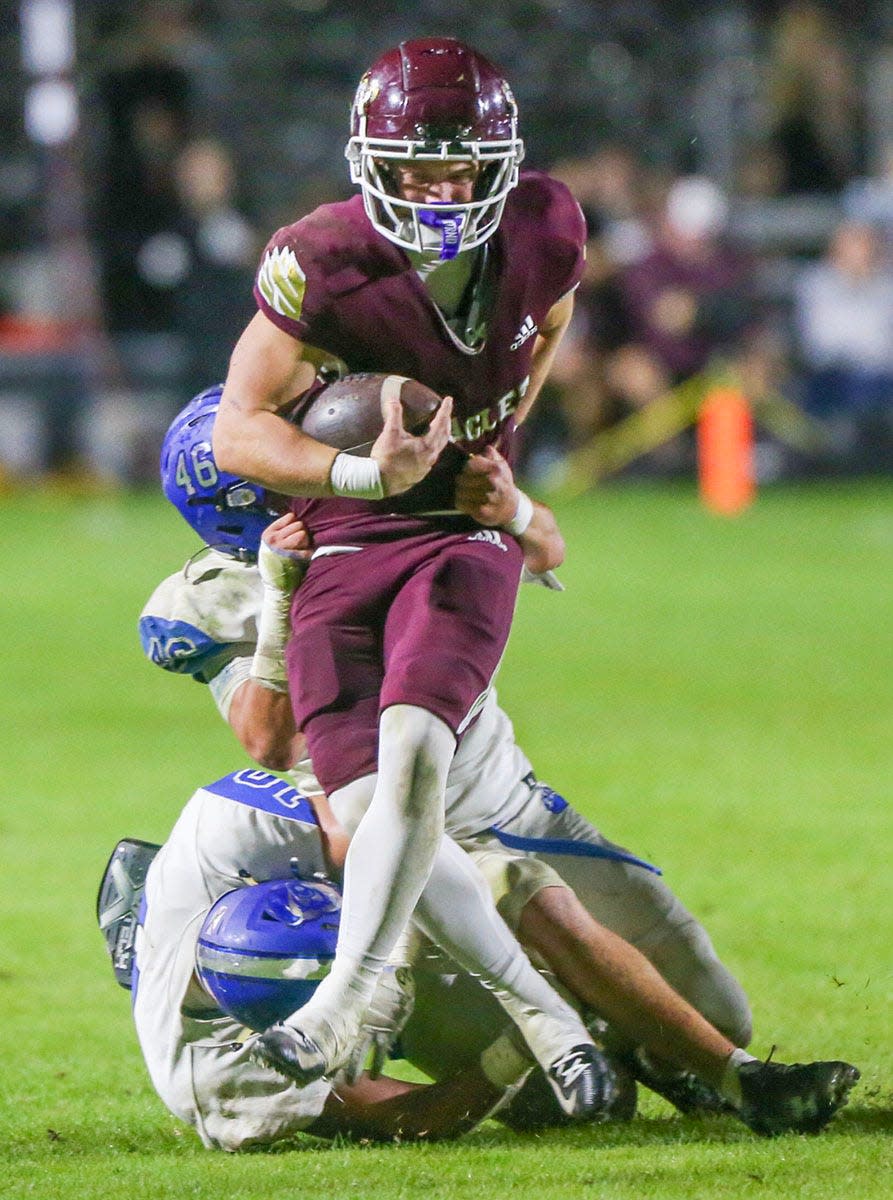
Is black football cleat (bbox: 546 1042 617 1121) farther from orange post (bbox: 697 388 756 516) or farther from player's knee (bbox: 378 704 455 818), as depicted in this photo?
orange post (bbox: 697 388 756 516)

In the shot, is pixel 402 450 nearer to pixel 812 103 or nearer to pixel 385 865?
pixel 385 865

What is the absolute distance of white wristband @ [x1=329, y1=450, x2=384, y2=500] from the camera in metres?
4.02

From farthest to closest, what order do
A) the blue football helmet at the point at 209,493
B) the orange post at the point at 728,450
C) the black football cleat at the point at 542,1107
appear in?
1. the orange post at the point at 728,450
2. the blue football helmet at the point at 209,493
3. the black football cleat at the point at 542,1107

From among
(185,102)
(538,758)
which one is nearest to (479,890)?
(538,758)

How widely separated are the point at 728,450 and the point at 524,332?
1113 cm

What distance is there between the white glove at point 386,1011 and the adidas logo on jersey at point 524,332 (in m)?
1.25

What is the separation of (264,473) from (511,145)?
80 centimetres

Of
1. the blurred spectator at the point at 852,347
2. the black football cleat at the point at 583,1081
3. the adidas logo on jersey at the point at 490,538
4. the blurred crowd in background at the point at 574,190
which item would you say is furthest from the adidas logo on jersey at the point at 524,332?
the blurred spectator at the point at 852,347

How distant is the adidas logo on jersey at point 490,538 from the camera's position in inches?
169

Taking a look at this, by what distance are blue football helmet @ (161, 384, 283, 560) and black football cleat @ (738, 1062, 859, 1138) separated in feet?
5.07

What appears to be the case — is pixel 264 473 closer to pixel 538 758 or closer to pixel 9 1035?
pixel 9 1035

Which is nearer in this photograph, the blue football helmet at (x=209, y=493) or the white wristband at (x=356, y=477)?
the white wristband at (x=356, y=477)

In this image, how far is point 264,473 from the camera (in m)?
4.10

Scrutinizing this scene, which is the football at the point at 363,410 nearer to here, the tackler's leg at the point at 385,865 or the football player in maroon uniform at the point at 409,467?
the football player in maroon uniform at the point at 409,467
